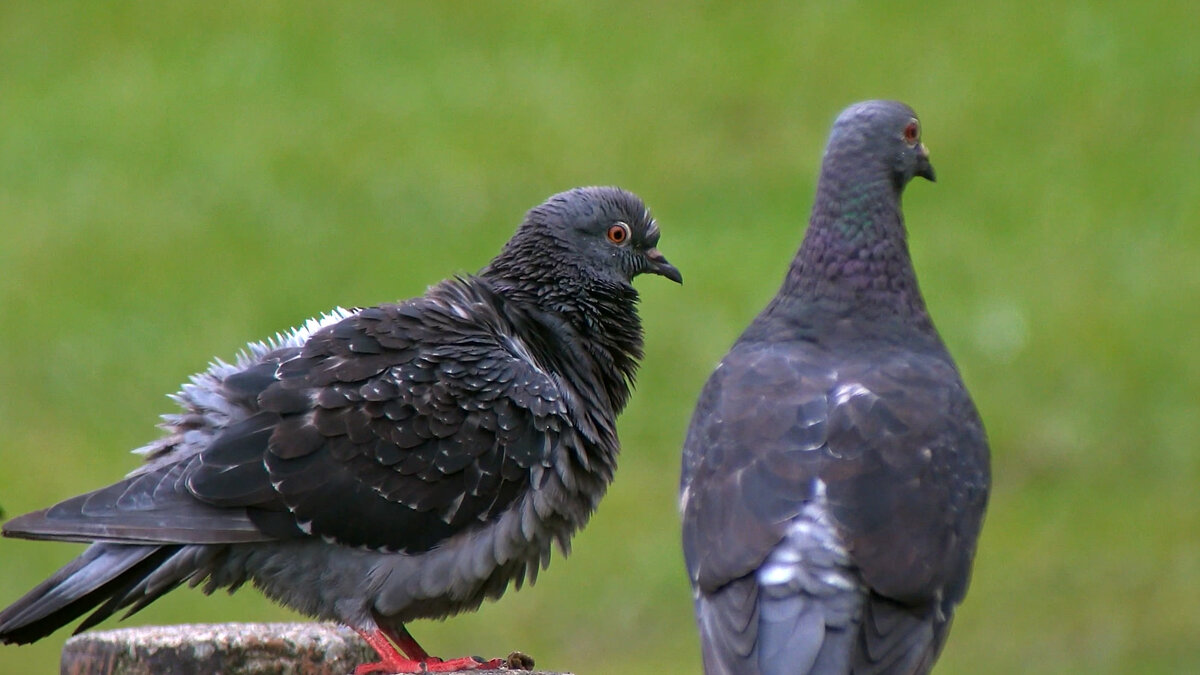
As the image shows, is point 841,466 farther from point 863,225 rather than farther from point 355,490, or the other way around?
point 355,490

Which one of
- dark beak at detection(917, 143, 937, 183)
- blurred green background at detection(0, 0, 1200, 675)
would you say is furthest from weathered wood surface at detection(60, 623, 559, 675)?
blurred green background at detection(0, 0, 1200, 675)

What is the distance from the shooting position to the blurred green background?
14.0m

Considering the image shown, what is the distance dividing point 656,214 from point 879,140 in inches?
443

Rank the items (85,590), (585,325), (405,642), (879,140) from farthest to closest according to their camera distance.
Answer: (585,325) → (405,642) → (879,140) → (85,590)

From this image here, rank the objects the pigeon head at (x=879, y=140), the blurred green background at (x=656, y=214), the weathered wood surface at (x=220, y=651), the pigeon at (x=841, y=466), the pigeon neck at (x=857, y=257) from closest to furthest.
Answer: the pigeon at (x=841, y=466), the weathered wood surface at (x=220, y=651), the pigeon neck at (x=857, y=257), the pigeon head at (x=879, y=140), the blurred green background at (x=656, y=214)

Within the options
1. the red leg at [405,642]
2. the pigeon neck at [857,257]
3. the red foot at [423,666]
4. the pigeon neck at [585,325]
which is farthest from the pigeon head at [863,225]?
the red leg at [405,642]

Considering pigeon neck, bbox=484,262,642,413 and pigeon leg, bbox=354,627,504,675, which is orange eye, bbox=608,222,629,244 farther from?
pigeon leg, bbox=354,627,504,675

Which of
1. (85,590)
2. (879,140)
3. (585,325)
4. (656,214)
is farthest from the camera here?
(656,214)

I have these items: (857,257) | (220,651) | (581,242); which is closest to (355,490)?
(220,651)

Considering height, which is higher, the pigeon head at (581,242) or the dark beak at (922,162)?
the dark beak at (922,162)

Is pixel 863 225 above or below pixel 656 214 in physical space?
below

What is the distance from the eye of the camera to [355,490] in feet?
22.0

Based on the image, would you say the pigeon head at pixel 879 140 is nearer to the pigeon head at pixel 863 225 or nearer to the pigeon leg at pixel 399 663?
the pigeon head at pixel 863 225

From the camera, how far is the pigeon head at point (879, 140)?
691 centimetres
